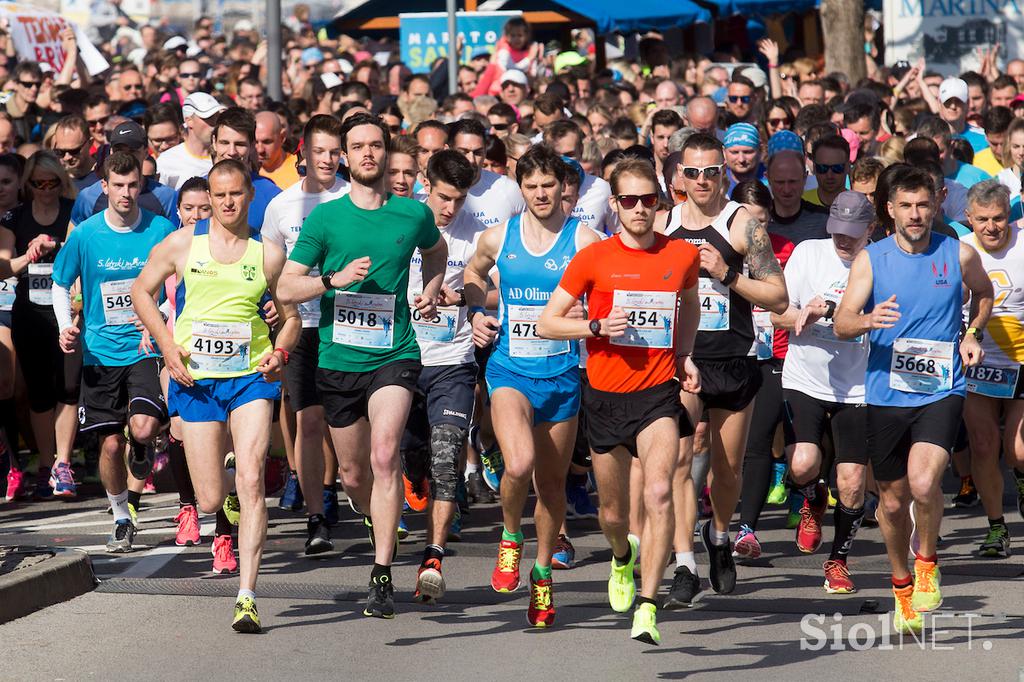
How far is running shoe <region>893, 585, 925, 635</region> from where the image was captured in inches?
295

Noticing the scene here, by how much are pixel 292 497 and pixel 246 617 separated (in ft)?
10.6

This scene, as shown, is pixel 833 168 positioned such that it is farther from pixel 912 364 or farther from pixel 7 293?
pixel 7 293

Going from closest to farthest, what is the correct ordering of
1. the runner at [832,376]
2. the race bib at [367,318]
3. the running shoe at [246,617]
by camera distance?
the running shoe at [246,617], the race bib at [367,318], the runner at [832,376]

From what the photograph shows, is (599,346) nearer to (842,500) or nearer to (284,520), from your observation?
(842,500)

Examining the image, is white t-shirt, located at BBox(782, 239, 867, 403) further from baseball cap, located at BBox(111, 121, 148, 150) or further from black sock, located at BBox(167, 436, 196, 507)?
baseball cap, located at BBox(111, 121, 148, 150)

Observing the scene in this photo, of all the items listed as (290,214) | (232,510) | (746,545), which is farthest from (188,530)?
(746,545)

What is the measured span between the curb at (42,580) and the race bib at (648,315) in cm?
288

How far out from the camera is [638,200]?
7379 mm

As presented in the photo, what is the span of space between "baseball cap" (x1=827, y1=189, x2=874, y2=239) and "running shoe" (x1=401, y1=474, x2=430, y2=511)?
304 centimetres

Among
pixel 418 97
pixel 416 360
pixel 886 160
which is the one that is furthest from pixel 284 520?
pixel 418 97

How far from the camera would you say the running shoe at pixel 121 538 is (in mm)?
9430

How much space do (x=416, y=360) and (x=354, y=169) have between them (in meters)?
0.91

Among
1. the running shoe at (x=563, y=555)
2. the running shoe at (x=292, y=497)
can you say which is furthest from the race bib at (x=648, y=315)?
the running shoe at (x=292, y=497)

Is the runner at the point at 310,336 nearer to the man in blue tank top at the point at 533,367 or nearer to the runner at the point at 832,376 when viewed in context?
the man in blue tank top at the point at 533,367
